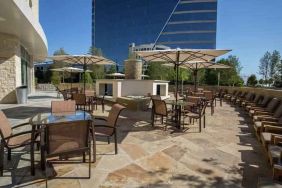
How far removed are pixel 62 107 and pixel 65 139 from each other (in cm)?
173

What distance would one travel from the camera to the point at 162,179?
305 centimetres

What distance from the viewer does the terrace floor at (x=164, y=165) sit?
2941mm

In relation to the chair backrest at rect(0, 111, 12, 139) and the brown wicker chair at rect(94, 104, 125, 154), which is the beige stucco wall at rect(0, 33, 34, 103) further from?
the brown wicker chair at rect(94, 104, 125, 154)

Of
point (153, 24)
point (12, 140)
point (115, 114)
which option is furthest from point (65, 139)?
point (153, 24)

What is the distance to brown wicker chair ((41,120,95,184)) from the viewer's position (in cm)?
279

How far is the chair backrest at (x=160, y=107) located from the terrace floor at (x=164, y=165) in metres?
0.66

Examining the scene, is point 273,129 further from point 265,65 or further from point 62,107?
point 265,65

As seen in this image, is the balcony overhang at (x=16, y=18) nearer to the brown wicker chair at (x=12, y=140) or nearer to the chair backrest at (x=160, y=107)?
the brown wicker chair at (x=12, y=140)

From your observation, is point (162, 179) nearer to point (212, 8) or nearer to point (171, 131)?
point (171, 131)

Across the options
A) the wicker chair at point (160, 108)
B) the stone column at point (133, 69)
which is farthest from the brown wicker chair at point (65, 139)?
the stone column at point (133, 69)

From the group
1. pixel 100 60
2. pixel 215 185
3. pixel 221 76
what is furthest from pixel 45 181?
pixel 221 76

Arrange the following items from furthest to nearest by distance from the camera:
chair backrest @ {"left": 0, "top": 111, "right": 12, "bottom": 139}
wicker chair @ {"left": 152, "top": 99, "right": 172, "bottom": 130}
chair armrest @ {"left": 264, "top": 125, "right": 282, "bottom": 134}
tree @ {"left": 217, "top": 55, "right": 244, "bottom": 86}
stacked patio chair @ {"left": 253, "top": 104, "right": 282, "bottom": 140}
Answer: tree @ {"left": 217, "top": 55, "right": 244, "bottom": 86} → wicker chair @ {"left": 152, "top": 99, "right": 172, "bottom": 130} → stacked patio chair @ {"left": 253, "top": 104, "right": 282, "bottom": 140} → chair armrest @ {"left": 264, "top": 125, "right": 282, "bottom": 134} → chair backrest @ {"left": 0, "top": 111, "right": 12, "bottom": 139}

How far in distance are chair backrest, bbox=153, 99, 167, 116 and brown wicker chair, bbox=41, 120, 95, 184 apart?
2.99 metres

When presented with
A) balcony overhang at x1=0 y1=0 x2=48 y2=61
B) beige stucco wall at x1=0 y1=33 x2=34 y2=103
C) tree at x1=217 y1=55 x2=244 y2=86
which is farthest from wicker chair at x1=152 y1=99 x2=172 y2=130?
tree at x1=217 y1=55 x2=244 y2=86
